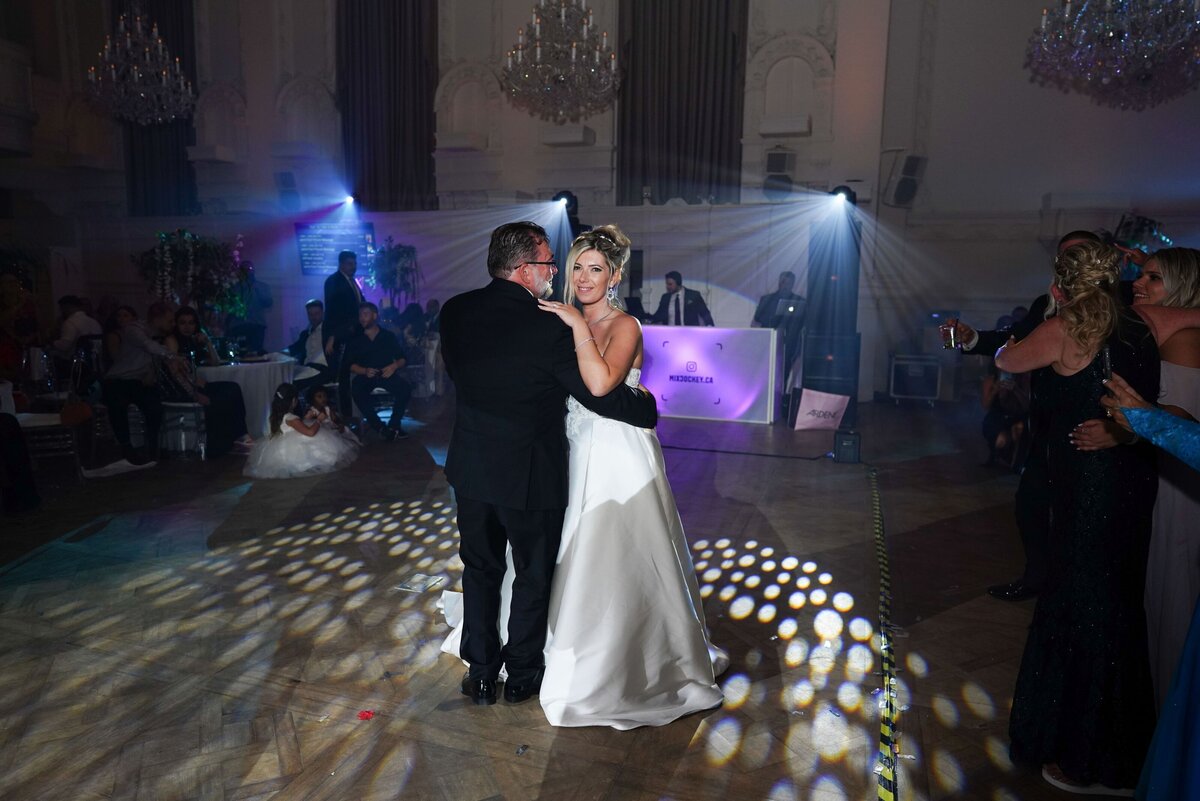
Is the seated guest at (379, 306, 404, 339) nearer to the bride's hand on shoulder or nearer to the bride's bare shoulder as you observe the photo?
the bride's bare shoulder

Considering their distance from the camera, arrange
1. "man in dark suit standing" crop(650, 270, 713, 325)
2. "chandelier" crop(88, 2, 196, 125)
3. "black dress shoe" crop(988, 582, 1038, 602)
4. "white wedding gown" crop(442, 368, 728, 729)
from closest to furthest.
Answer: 1. "white wedding gown" crop(442, 368, 728, 729)
2. "black dress shoe" crop(988, 582, 1038, 602)
3. "chandelier" crop(88, 2, 196, 125)
4. "man in dark suit standing" crop(650, 270, 713, 325)

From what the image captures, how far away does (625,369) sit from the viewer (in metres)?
2.44

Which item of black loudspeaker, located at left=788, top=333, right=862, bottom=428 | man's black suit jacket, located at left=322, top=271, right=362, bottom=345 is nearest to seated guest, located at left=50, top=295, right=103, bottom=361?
man's black suit jacket, located at left=322, top=271, right=362, bottom=345

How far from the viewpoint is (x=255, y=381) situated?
6.83 m

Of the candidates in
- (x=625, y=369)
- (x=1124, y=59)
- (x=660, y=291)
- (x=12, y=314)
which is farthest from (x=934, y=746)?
(x=660, y=291)

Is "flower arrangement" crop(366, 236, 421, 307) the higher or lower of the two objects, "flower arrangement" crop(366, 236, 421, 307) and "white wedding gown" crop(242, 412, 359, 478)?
the higher

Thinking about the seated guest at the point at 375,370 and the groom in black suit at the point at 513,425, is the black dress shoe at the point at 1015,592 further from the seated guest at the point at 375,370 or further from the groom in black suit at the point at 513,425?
the seated guest at the point at 375,370

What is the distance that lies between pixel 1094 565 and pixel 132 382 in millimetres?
6460

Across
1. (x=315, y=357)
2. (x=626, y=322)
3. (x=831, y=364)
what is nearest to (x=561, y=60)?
(x=315, y=357)

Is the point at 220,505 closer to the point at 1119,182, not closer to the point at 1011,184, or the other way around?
the point at 1011,184

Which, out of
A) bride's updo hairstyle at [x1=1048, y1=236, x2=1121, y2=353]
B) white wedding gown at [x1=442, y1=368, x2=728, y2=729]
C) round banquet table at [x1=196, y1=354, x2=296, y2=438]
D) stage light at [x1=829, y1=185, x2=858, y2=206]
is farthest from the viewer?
stage light at [x1=829, y1=185, x2=858, y2=206]

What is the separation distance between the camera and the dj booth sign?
24.9 feet

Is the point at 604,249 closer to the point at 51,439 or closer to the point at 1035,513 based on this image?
the point at 1035,513

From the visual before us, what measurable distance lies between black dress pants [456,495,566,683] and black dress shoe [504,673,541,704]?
11 millimetres
